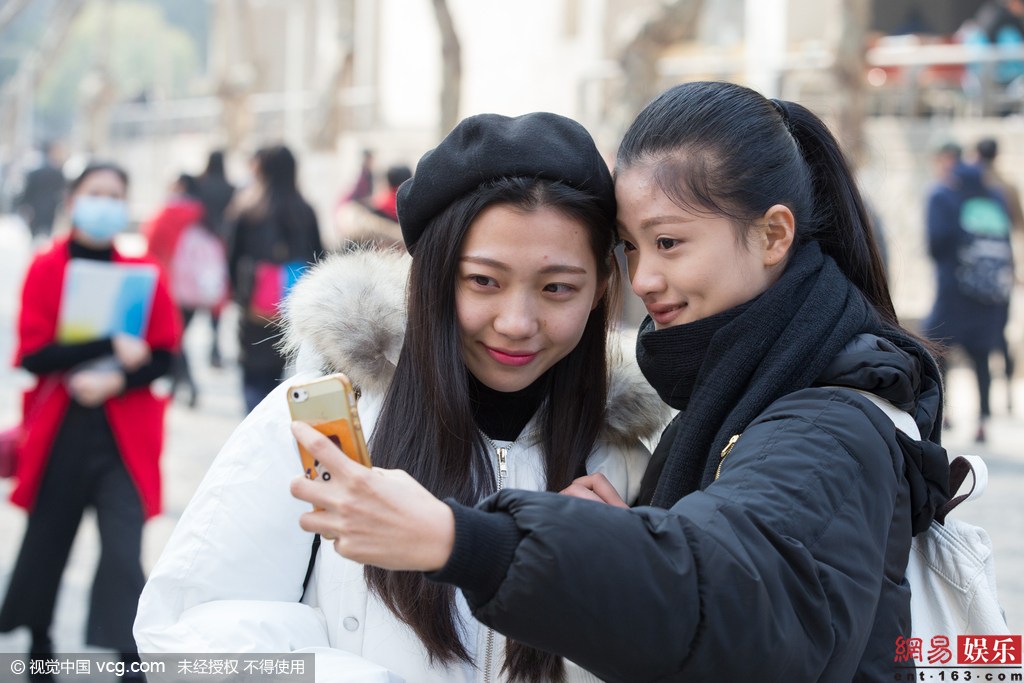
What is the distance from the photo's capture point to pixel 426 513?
1392mm

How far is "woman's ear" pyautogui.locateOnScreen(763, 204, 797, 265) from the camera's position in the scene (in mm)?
1986

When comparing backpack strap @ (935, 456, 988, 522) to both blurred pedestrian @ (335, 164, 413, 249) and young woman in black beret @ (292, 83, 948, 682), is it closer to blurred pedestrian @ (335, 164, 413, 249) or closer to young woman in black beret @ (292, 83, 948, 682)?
young woman in black beret @ (292, 83, 948, 682)

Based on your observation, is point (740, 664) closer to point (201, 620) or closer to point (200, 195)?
point (201, 620)

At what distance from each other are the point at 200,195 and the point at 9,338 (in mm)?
4428

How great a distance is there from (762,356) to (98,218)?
3.35 metres

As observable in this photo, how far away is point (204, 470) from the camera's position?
732cm

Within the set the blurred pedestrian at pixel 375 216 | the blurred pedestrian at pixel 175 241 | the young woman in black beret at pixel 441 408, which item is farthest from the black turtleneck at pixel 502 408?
the blurred pedestrian at pixel 175 241

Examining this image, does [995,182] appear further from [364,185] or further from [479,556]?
[479,556]

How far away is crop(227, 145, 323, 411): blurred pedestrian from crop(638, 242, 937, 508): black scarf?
17.2 feet

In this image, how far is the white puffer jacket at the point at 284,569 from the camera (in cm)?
195

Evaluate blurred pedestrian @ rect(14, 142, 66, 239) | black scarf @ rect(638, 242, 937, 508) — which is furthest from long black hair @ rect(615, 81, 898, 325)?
blurred pedestrian @ rect(14, 142, 66, 239)

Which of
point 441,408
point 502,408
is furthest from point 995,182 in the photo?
point 441,408

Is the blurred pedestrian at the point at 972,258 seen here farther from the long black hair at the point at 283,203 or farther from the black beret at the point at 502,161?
the black beret at the point at 502,161

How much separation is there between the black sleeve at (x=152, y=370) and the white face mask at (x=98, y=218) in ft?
1.59
